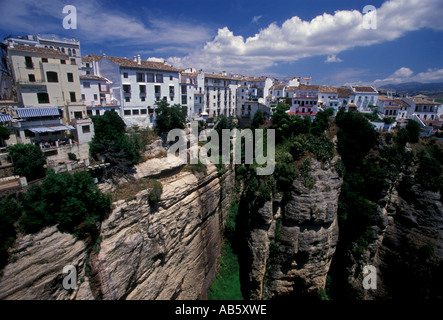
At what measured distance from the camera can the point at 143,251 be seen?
53.3ft

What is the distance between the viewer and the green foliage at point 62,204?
11.9 meters

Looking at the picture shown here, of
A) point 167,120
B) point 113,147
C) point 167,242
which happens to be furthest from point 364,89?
point 113,147

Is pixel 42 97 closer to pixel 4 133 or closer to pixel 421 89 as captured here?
pixel 4 133

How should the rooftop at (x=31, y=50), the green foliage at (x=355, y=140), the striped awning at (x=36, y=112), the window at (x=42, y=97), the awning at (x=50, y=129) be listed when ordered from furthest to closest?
1. the green foliage at (x=355, y=140)
2. the window at (x=42, y=97)
3. the rooftop at (x=31, y=50)
4. the striped awning at (x=36, y=112)
5. the awning at (x=50, y=129)

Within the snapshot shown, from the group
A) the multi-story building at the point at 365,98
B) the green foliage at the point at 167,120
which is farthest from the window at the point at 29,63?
the multi-story building at the point at 365,98

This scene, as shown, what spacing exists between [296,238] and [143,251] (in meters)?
13.3

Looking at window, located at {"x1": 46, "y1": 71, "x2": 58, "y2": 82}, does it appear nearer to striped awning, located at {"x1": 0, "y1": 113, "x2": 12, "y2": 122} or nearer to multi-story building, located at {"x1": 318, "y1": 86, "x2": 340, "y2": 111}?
striped awning, located at {"x1": 0, "y1": 113, "x2": 12, "y2": 122}

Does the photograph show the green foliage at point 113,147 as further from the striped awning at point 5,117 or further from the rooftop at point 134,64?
the rooftop at point 134,64

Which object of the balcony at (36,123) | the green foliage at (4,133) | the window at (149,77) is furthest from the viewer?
the window at (149,77)

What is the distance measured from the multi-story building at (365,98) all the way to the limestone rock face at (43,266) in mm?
43215

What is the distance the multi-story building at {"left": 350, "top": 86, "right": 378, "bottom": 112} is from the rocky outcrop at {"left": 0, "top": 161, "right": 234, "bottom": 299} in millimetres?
27751

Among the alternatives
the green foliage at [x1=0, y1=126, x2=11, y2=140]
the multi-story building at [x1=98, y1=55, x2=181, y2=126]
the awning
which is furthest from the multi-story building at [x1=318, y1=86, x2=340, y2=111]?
the green foliage at [x1=0, y1=126, x2=11, y2=140]

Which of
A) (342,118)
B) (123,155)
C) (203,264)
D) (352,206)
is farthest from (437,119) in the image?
(123,155)
